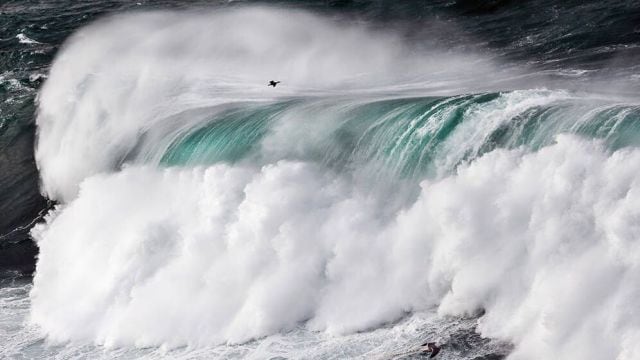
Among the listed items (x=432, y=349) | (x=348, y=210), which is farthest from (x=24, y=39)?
(x=432, y=349)

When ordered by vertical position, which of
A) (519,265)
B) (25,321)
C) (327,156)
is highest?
(327,156)

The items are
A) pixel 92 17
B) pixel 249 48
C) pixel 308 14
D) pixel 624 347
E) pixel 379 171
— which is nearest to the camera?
pixel 624 347

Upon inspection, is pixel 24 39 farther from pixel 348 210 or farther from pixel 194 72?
pixel 348 210

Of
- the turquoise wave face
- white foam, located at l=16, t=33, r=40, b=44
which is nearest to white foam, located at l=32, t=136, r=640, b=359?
the turquoise wave face

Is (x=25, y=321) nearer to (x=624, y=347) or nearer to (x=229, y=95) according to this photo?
(x=229, y=95)

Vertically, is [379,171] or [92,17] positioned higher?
[92,17]

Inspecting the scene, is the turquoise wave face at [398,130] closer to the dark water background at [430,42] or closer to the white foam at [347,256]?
the white foam at [347,256]

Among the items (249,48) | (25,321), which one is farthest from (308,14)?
(25,321)
